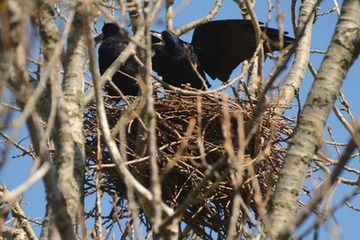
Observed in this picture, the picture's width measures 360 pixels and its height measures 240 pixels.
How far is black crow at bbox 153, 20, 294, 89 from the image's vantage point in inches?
262

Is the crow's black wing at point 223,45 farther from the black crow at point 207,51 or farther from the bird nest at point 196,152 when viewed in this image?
the bird nest at point 196,152

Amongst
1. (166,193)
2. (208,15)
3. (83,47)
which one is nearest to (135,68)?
(208,15)

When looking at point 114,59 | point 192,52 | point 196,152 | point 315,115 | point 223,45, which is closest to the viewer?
point 315,115

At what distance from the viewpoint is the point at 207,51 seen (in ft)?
22.5

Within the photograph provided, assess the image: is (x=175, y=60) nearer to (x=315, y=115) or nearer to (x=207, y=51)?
(x=207, y=51)

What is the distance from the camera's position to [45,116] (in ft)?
11.6

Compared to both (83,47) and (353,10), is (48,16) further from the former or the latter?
(353,10)

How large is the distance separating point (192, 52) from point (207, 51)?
14 centimetres

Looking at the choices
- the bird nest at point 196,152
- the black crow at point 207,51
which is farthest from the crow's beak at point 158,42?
the bird nest at point 196,152

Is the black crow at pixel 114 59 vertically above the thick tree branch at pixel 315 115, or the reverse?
the black crow at pixel 114 59

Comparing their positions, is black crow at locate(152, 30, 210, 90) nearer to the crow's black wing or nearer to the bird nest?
the crow's black wing

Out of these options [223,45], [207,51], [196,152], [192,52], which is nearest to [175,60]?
[192,52]

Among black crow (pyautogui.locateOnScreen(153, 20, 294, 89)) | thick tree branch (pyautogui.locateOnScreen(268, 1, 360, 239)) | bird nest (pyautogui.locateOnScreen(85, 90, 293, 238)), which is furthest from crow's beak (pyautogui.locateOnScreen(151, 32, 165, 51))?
thick tree branch (pyautogui.locateOnScreen(268, 1, 360, 239))

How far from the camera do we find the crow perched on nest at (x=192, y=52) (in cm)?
659
